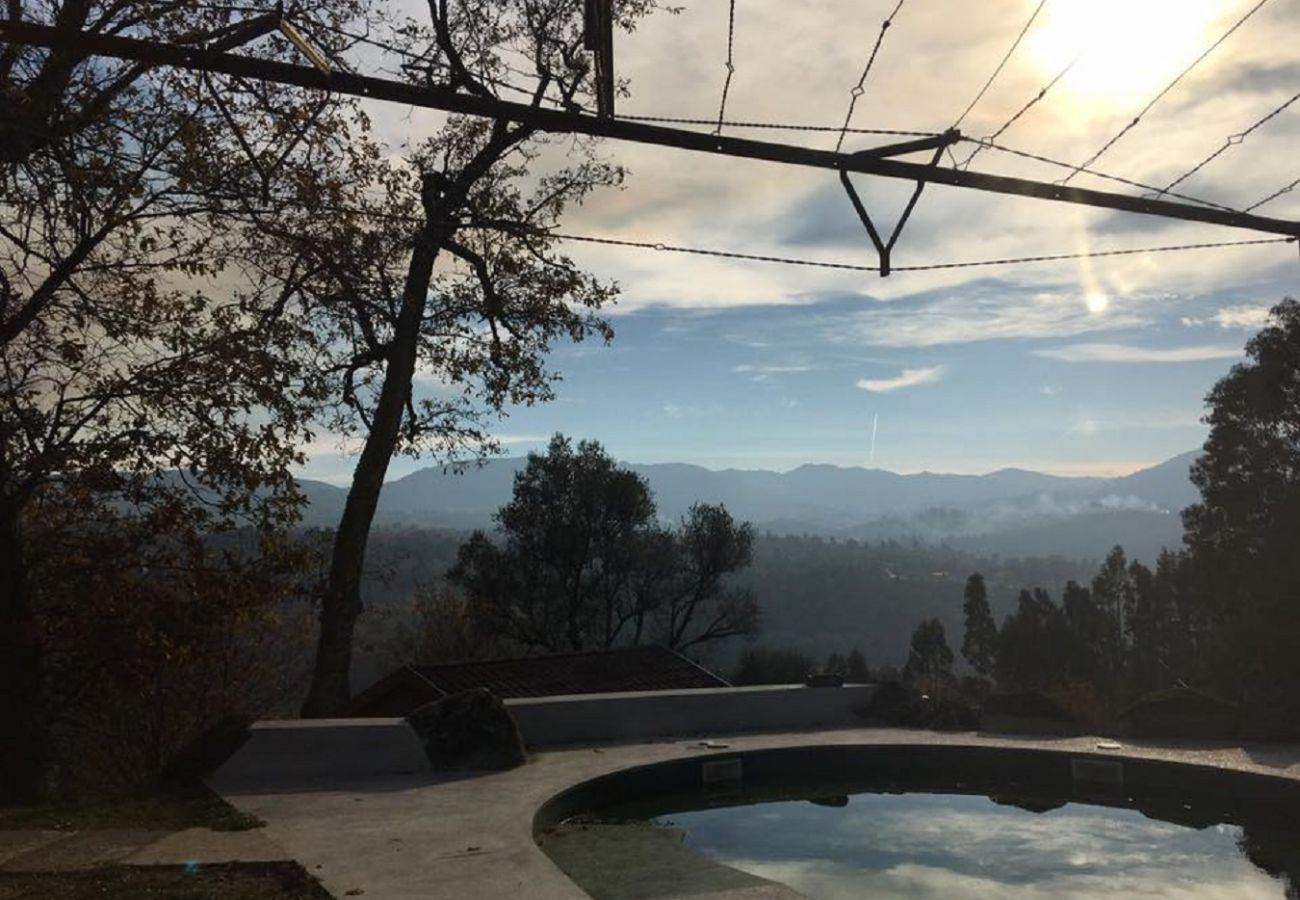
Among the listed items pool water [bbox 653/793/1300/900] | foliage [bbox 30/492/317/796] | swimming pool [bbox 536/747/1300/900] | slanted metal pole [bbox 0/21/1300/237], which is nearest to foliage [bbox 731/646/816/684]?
swimming pool [bbox 536/747/1300/900]

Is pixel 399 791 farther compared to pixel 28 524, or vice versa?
pixel 28 524

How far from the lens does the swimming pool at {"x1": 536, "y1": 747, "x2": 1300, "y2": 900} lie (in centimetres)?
772

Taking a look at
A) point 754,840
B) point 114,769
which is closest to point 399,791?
point 754,840

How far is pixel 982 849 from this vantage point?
348 inches

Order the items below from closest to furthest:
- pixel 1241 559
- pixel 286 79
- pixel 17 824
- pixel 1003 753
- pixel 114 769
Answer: pixel 286 79
pixel 17 824
pixel 1003 753
pixel 114 769
pixel 1241 559

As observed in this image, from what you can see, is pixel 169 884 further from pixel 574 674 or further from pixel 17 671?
pixel 574 674

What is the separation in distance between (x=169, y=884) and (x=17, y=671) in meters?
5.75

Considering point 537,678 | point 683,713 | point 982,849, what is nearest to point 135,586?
point 537,678

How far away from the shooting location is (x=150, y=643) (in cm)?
900

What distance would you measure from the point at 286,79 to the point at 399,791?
22.4 ft

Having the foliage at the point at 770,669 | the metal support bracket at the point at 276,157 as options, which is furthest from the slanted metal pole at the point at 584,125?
the foliage at the point at 770,669

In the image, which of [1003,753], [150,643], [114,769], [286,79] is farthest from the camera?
[114,769]

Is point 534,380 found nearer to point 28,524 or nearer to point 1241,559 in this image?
point 28,524

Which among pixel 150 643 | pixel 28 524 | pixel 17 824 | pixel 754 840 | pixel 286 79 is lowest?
pixel 754 840
